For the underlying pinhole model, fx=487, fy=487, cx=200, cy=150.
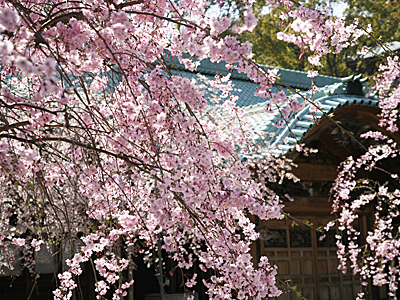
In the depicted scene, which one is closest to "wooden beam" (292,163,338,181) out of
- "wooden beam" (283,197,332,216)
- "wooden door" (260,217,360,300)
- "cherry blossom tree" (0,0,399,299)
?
"wooden beam" (283,197,332,216)

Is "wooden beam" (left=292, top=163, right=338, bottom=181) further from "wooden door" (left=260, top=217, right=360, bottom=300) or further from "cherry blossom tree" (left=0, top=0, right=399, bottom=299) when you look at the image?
"cherry blossom tree" (left=0, top=0, right=399, bottom=299)

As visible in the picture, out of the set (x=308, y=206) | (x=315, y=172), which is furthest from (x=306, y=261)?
(x=315, y=172)

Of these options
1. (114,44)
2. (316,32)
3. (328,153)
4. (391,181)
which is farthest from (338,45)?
(391,181)

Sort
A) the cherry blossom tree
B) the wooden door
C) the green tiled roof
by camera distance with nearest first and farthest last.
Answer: the cherry blossom tree, the green tiled roof, the wooden door

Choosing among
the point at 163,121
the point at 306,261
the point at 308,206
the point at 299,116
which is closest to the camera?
the point at 163,121

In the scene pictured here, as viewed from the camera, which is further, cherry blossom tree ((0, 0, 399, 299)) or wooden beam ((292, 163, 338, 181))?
wooden beam ((292, 163, 338, 181))

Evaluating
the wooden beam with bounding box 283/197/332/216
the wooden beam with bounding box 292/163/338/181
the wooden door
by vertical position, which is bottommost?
the wooden door

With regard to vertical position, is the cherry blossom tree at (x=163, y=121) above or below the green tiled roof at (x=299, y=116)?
below

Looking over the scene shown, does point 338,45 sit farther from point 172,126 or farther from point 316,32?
point 172,126

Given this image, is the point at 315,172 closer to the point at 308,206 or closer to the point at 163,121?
the point at 308,206

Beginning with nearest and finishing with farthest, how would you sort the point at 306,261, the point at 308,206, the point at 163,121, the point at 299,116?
the point at 163,121 → the point at 299,116 → the point at 306,261 → the point at 308,206

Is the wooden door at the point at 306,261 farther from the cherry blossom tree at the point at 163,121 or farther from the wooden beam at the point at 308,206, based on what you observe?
the cherry blossom tree at the point at 163,121

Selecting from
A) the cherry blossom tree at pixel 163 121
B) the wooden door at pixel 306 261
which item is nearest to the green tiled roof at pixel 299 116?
the wooden door at pixel 306 261

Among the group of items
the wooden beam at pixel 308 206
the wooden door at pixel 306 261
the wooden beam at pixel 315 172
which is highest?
the wooden beam at pixel 315 172
